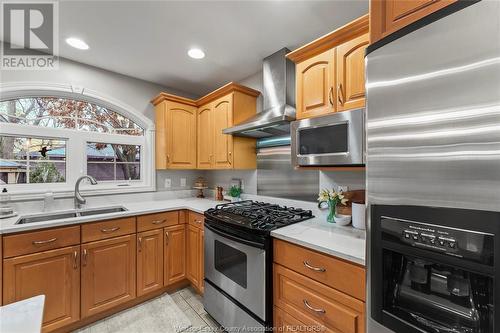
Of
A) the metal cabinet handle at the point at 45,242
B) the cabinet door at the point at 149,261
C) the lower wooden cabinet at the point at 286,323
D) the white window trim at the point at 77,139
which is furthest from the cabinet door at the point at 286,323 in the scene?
the white window trim at the point at 77,139

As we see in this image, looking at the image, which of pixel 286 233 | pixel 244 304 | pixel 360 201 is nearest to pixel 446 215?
pixel 286 233

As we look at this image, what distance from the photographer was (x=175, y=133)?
2760 millimetres

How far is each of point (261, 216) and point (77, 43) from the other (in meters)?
2.27

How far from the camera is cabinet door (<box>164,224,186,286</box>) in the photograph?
7.42 feet

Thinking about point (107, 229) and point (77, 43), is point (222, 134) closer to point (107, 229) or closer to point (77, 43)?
point (107, 229)

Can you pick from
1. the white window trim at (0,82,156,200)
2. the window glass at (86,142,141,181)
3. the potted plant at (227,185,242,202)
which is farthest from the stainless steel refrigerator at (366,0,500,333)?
the window glass at (86,142,141,181)

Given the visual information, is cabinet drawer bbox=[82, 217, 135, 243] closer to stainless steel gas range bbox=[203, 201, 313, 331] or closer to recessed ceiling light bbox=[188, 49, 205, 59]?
stainless steel gas range bbox=[203, 201, 313, 331]

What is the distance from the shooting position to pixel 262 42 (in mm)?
1947

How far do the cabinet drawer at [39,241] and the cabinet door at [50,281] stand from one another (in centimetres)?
4

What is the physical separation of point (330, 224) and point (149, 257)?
1752 millimetres

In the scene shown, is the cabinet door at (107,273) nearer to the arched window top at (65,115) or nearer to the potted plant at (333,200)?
the arched window top at (65,115)

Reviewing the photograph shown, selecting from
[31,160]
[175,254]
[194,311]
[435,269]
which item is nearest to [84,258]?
[175,254]

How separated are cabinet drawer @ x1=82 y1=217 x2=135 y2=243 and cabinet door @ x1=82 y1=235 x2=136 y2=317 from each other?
4cm

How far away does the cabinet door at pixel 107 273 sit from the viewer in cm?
181
